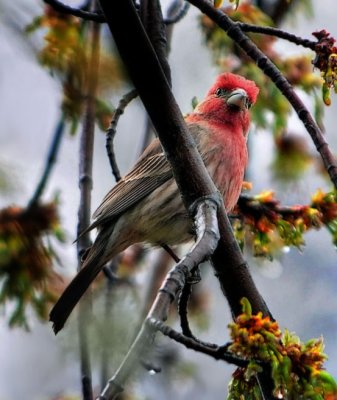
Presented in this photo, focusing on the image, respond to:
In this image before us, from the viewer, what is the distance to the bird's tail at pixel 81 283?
406 centimetres

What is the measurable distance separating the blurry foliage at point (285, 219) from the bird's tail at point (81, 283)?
0.83 meters

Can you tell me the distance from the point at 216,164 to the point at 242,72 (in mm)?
1005

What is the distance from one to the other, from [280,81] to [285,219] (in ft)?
3.36

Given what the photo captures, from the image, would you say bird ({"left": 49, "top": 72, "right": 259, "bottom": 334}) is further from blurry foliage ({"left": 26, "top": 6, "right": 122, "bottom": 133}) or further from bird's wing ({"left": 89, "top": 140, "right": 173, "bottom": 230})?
blurry foliage ({"left": 26, "top": 6, "right": 122, "bottom": 133})

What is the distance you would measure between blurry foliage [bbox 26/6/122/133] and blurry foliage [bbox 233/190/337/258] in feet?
2.94

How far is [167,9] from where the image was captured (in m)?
5.20

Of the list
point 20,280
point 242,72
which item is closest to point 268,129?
point 242,72

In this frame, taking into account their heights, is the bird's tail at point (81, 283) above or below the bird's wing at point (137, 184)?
below

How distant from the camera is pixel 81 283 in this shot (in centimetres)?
447

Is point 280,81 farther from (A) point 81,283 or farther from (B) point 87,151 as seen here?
(A) point 81,283

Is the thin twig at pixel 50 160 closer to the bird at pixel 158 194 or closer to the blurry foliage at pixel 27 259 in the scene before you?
the blurry foliage at pixel 27 259

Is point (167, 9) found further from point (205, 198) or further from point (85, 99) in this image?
point (205, 198)

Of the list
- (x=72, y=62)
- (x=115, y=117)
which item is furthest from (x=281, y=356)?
(x=115, y=117)

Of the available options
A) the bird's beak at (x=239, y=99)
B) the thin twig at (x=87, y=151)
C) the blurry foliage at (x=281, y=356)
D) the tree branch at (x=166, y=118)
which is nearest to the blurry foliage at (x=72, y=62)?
the thin twig at (x=87, y=151)
